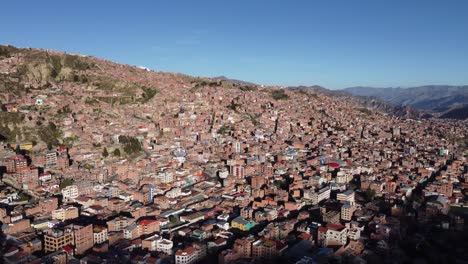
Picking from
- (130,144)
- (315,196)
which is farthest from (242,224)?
(130,144)

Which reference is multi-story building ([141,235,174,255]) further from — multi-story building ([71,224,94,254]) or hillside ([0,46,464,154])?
hillside ([0,46,464,154])

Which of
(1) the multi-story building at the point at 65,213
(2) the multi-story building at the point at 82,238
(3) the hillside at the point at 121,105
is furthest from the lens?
(3) the hillside at the point at 121,105

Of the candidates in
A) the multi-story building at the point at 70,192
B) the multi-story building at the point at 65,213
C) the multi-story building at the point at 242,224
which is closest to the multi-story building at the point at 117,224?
the multi-story building at the point at 65,213

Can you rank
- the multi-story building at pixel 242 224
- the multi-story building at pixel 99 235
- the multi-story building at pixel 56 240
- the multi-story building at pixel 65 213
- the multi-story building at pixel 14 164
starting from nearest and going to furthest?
the multi-story building at pixel 56 240, the multi-story building at pixel 99 235, the multi-story building at pixel 242 224, the multi-story building at pixel 65 213, the multi-story building at pixel 14 164

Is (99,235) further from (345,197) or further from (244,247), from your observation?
(345,197)

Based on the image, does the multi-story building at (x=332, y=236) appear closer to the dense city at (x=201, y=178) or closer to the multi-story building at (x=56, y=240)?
the dense city at (x=201, y=178)

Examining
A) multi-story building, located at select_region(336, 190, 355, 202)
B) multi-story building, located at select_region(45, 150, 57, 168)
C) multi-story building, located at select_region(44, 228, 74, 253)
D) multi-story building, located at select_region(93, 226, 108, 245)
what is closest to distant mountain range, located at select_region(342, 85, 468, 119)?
multi-story building, located at select_region(336, 190, 355, 202)

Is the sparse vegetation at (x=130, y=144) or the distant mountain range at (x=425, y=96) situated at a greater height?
the distant mountain range at (x=425, y=96)

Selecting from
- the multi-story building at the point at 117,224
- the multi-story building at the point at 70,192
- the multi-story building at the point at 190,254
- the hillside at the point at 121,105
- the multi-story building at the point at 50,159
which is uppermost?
the hillside at the point at 121,105

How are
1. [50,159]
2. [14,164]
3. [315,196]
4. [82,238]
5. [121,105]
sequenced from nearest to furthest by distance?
[82,238]
[315,196]
[14,164]
[50,159]
[121,105]
